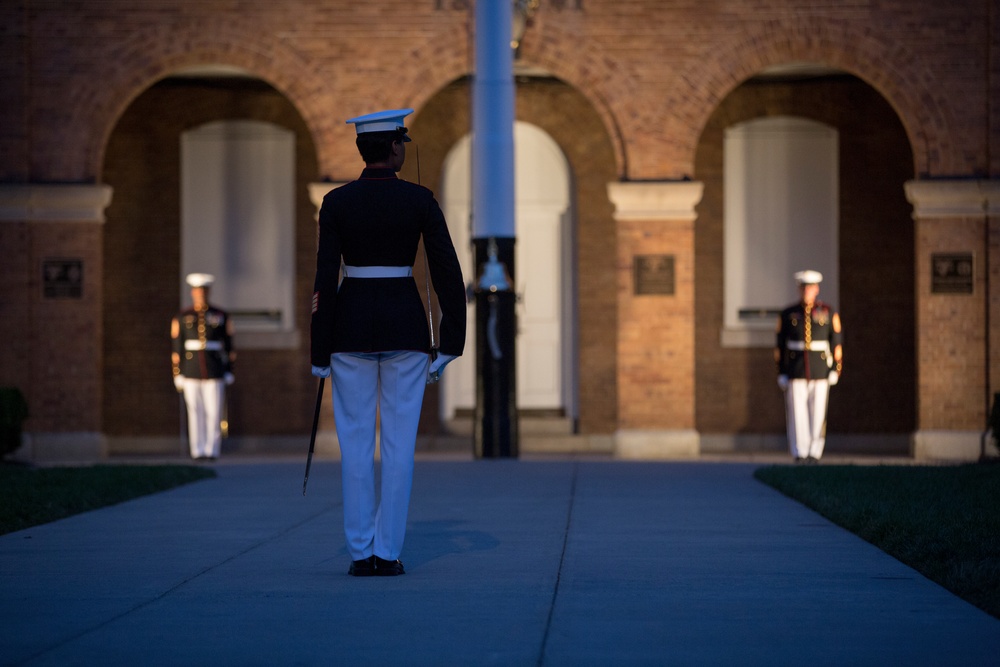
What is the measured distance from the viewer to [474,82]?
586 inches

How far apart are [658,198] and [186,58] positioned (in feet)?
17.3

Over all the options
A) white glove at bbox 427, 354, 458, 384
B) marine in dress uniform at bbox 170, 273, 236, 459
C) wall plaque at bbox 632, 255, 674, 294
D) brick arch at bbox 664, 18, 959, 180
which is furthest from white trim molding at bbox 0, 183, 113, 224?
white glove at bbox 427, 354, 458, 384

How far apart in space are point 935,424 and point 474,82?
6.12m

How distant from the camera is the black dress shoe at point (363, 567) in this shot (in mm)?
6777

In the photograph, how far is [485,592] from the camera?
20.4 ft

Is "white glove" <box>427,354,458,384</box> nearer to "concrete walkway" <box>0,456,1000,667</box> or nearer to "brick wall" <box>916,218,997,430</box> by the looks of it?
"concrete walkway" <box>0,456,1000,667</box>

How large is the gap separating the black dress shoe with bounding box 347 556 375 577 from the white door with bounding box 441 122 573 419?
40.5ft

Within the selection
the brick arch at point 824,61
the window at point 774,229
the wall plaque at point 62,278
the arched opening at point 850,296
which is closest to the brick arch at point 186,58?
the wall plaque at point 62,278

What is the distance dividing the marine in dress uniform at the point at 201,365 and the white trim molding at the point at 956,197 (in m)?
7.45

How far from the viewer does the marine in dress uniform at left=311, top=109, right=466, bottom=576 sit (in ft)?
22.3

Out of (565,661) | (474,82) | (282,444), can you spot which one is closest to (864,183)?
(474,82)

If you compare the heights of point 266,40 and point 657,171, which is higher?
point 266,40

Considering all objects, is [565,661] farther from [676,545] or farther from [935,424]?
[935,424]

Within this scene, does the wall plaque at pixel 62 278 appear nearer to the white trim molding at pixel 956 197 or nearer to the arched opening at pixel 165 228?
the arched opening at pixel 165 228
